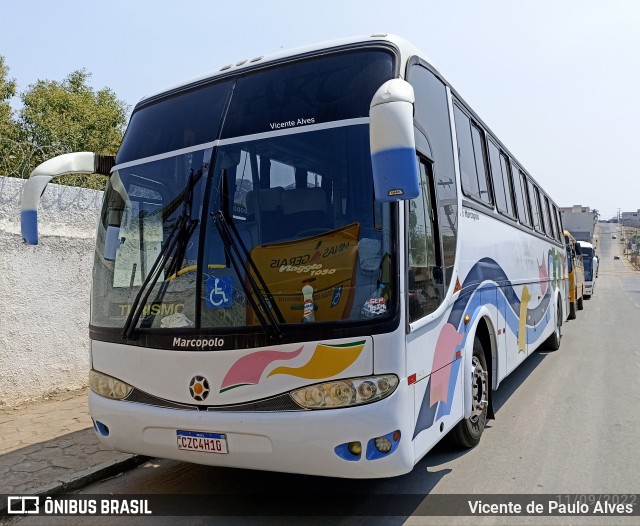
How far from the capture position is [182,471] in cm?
498

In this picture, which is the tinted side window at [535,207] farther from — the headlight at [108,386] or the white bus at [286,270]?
the headlight at [108,386]

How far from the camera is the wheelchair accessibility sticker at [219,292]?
3662 millimetres

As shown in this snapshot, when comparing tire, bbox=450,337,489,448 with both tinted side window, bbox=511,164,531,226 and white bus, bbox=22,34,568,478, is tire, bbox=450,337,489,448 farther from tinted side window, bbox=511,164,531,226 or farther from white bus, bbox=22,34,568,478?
tinted side window, bbox=511,164,531,226

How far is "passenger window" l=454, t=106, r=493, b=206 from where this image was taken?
5.16 metres

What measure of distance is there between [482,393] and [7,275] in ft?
17.2

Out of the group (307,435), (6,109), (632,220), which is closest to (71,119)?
(6,109)

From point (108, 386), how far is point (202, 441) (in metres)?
0.92

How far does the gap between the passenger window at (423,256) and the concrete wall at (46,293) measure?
4.88 metres

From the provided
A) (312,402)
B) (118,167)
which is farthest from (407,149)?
(118,167)

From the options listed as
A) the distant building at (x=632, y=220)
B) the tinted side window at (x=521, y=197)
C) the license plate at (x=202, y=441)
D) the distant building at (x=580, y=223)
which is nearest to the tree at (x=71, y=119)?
the tinted side window at (x=521, y=197)

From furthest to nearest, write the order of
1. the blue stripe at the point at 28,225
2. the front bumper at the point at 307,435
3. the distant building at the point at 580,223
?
the distant building at the point at 580,223 < the blue stripe at the point at 28,225 < the front bumper at the point at 307,435

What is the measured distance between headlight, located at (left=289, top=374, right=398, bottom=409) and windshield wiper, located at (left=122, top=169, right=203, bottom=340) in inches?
49.1

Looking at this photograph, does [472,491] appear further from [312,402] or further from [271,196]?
[271,196]

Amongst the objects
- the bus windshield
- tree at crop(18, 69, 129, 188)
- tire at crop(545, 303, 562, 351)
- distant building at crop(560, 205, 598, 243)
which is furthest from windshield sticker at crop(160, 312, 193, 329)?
distant building at crop(560, 205, 598, 243)
